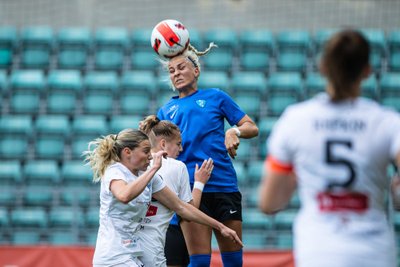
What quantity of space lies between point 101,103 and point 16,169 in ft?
6.08

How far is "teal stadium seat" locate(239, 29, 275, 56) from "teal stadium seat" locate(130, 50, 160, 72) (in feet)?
4.94

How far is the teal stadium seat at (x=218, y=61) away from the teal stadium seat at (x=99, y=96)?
1.68 metres

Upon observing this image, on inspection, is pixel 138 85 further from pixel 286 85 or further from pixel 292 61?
pixel 292 61

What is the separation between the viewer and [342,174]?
3.04 meters

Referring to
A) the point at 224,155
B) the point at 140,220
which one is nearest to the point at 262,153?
the point at 224,155

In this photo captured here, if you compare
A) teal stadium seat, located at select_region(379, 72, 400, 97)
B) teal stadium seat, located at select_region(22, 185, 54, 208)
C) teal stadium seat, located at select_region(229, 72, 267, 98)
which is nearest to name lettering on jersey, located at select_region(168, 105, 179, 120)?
teal stadium seat, located at select_region(22, 185, 54, 208)

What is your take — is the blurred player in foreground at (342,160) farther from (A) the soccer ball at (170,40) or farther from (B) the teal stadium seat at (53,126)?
(B) the teal stadium seat at (53,126)

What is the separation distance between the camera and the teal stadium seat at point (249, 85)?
43.3 feet

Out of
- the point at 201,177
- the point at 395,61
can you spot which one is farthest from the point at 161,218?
the point at 395,61

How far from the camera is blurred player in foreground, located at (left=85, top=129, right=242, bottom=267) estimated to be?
16.4 feet

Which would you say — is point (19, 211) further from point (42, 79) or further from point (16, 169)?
point (42, 79)

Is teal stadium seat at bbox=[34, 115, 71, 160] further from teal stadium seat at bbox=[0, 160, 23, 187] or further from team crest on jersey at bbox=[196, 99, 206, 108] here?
team crest on jersey at bbox=[196, 99, 206, 108]

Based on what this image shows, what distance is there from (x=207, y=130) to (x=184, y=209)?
852 millimetres

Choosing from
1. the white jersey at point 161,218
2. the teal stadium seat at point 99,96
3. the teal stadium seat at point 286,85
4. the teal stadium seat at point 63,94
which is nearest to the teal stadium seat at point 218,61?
the teal stadium seat at point 286,85
